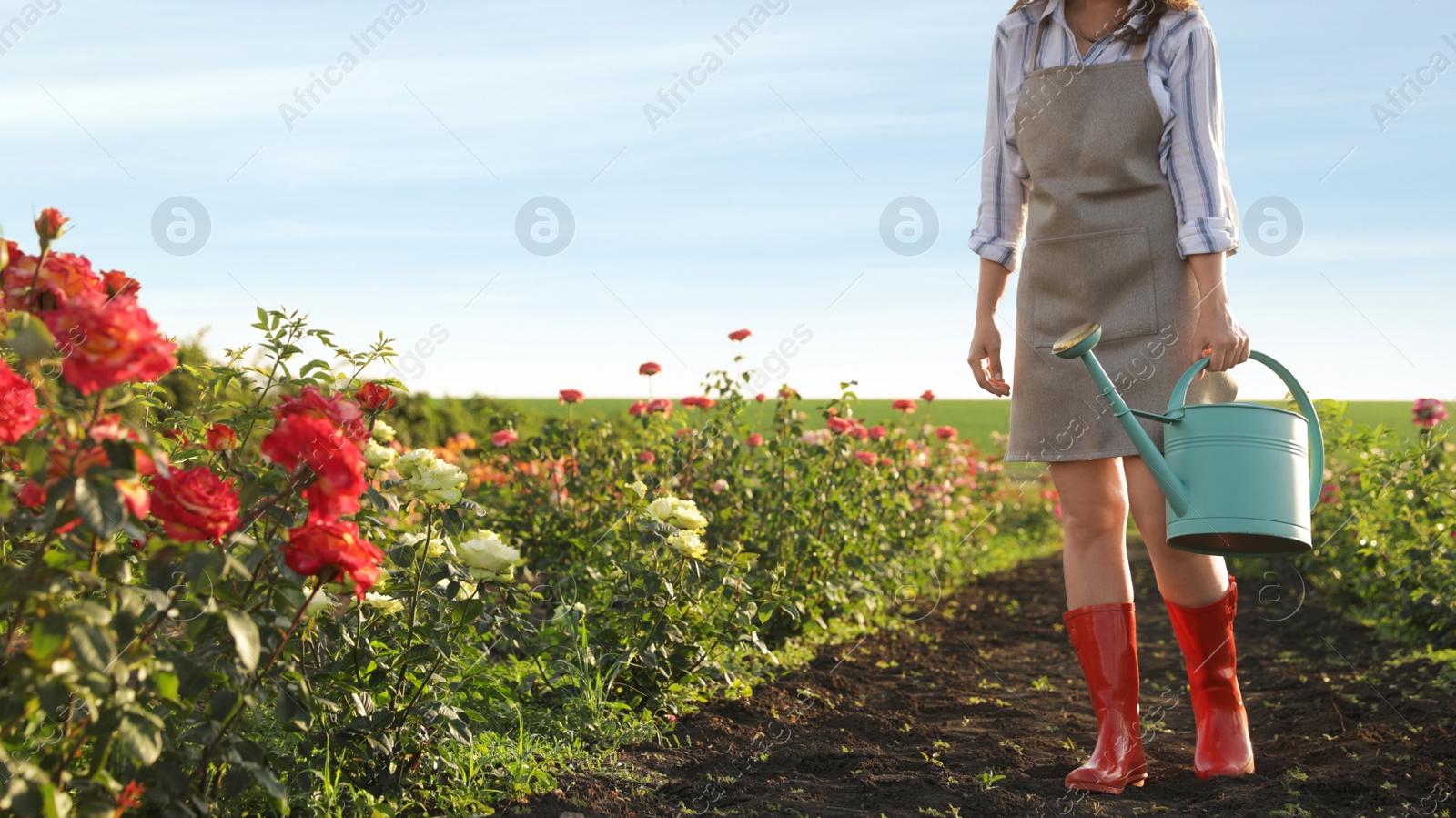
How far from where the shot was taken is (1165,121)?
236cm

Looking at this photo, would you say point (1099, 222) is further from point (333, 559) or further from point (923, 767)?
point (333, 559)

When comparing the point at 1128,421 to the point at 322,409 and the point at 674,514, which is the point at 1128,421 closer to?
the point at 674,514

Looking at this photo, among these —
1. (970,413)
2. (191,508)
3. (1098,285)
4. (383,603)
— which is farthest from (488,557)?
(970,413)

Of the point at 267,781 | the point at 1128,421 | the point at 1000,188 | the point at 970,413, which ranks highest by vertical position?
the point at 970,413

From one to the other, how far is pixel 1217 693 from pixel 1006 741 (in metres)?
0.59

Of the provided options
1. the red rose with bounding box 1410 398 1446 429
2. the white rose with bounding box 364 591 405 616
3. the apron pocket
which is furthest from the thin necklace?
the red rose with bounding box 1410 398 1446 429

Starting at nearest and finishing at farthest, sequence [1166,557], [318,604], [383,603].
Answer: [318,604]
[383,603]
[1166,557]

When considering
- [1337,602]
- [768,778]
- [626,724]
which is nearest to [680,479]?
[626,724]

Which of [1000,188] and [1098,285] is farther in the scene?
[1000,188]

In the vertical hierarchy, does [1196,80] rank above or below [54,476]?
above

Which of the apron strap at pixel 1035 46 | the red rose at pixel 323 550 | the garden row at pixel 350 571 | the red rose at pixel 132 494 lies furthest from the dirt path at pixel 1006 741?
the apron strap at pixel 1035 46

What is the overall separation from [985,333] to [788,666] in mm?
1542

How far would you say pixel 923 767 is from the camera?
2.52 meters

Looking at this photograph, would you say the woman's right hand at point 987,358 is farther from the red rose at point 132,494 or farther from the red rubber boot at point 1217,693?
the red rose at point 132,494
